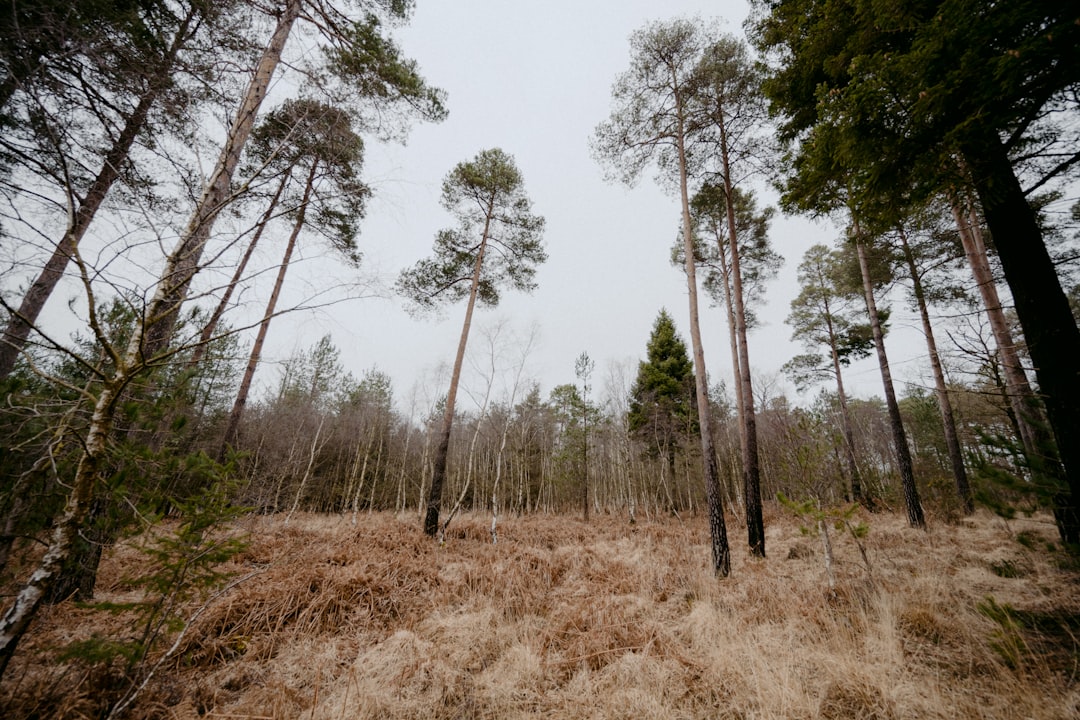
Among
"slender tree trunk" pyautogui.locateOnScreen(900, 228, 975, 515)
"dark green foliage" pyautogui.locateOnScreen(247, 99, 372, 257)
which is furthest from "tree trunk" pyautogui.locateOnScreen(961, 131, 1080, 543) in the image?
"slender tree trunk" pyautogui.locateOnScreen(900, 228, 975, 515)

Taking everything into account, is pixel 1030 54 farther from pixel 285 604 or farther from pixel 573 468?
pixel 573 468

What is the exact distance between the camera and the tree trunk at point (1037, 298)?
2.98 m

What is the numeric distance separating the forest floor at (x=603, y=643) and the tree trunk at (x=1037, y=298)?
1.01 m

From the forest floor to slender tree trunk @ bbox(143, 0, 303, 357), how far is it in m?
1.81

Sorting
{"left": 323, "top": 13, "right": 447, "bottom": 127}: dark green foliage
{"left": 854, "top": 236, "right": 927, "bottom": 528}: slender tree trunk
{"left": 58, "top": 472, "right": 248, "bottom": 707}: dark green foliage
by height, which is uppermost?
{"left": 323, "top": 13, "right": 447, "bottom": 127}: dark green foliage

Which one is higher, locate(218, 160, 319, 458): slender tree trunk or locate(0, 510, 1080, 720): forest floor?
locate(218, 160, 319, 458): slender tree trunk

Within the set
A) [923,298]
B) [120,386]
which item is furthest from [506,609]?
[923,298]

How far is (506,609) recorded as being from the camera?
15.5 ft

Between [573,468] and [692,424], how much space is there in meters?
7.24

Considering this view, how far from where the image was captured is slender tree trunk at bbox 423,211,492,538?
891 centimetres

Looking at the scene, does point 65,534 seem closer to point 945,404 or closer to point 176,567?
point 176,567

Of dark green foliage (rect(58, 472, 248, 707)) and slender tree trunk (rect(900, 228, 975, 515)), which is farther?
slender tree trunk (rect(900, 228, 975, 515))

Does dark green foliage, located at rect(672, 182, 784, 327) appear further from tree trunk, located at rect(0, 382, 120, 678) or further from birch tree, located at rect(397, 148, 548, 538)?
tree trunk, located at rect(0, 382, 120, 678)

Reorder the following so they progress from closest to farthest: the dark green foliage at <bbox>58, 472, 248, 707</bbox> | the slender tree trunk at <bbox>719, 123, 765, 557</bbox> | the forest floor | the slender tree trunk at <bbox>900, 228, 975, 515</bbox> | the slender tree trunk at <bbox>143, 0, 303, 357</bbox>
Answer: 1. the slender tree trunk at <bbox>143, 0, 303, 357</bbox>
2. the dark green foliage at <bbox>58, 472, 248, 707</bbox>
3. the forest floor
4. the slender tree trunk at <bbox>719, 123, 765, 557</bbox>
5. the slender tree trunk at <bbox>900, 228, 975, 515</bbox>
